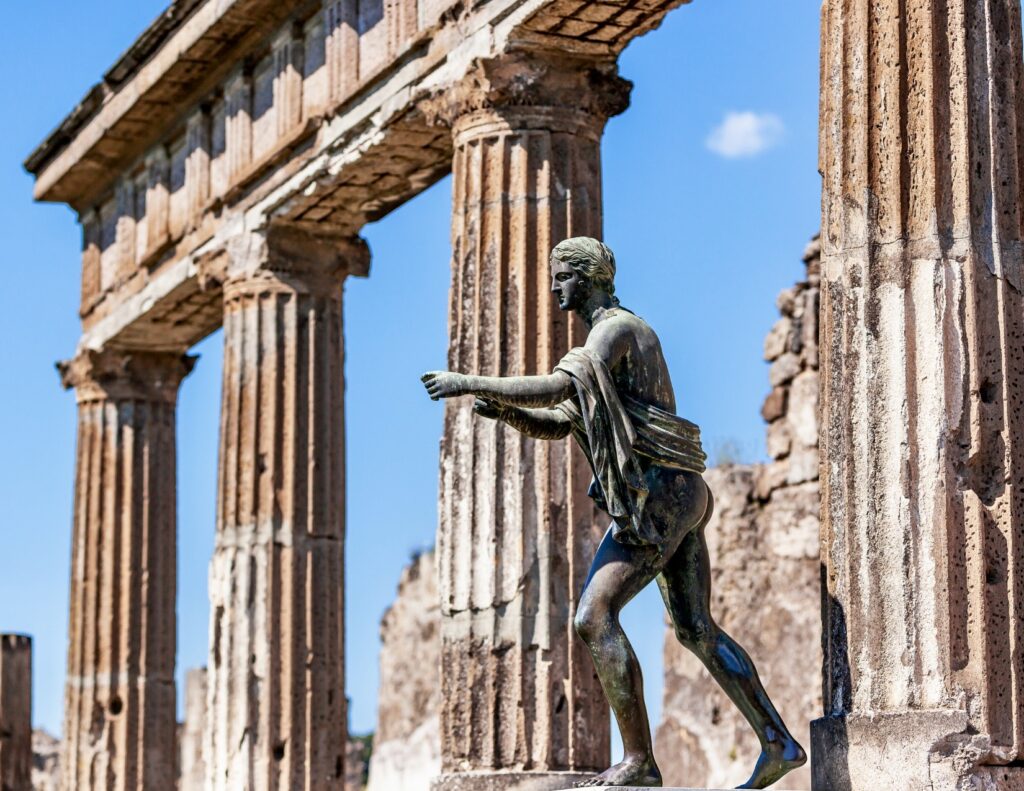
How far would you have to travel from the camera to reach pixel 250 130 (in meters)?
19.7

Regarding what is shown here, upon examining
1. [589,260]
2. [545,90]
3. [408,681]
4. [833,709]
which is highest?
[545,90]

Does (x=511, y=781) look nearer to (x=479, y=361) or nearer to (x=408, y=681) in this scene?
(x=479, y=361)

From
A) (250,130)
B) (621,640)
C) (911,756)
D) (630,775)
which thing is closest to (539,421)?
(621,640)

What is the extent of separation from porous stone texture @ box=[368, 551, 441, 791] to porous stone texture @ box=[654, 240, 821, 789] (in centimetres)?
738

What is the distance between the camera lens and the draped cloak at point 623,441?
10711mm

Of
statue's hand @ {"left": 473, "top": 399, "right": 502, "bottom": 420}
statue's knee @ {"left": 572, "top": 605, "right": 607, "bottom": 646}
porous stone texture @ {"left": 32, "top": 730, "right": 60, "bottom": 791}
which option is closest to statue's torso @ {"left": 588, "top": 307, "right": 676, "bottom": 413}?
statue's hand @ {"left": 473, "top": 399, "right": 502, "bottom": 420}

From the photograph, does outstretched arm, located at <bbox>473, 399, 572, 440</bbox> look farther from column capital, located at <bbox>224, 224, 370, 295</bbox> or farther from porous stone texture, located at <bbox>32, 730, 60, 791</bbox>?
porous stone texture, located at <bbox>32, 730, 60, 791</bbox>

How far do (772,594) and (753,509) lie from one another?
0.99 metres

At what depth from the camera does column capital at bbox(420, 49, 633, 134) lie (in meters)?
15.0

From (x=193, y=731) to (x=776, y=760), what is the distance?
24280 mm

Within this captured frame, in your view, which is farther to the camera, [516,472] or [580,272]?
[516,472]

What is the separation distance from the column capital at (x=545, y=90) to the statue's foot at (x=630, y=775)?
552cm

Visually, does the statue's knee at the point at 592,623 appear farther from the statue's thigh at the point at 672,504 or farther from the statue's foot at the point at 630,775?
→ the statue's foot at the point at 630,775

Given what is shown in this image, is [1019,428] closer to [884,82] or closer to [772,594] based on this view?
[884,82]
